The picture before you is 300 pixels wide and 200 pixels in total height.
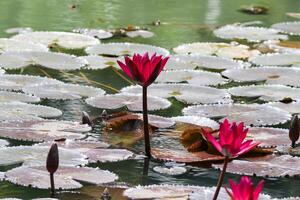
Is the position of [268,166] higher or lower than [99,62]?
lower

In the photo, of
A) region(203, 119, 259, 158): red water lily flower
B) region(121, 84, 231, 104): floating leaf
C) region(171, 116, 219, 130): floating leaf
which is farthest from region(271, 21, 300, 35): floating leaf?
region(203, 119, 259, 158): red water lily flower

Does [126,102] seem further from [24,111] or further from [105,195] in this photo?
[105,195]

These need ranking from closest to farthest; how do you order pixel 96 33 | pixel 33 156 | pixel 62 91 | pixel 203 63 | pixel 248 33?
1. pixel 33 156
2. pixel 62 91
3. pixel 203 63
4. pixel 96 33
5. pixel 248 33

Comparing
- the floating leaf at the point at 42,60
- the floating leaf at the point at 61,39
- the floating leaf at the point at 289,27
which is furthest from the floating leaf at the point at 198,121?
the floating leaf at the point at 289,27

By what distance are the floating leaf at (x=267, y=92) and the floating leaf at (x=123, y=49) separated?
688 millimetres

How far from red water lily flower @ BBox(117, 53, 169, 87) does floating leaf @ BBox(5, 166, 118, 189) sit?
23 cm

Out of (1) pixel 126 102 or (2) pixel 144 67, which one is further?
(1) pixel 126 102

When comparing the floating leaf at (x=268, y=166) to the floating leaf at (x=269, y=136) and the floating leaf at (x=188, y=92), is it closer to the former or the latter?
the floating leaf at (x=269, y=136)

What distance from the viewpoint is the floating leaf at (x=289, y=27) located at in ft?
14.7

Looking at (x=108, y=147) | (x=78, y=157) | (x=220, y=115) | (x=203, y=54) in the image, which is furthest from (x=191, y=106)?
(x=203, y=54)

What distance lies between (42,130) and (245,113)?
681mm

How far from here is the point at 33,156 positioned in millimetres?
2072

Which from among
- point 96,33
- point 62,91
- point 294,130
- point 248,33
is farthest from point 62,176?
point 248,33

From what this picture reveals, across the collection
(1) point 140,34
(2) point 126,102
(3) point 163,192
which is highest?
(1) point 140,34
